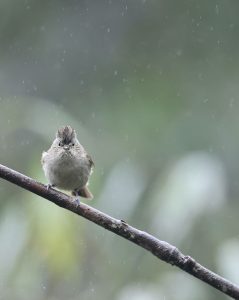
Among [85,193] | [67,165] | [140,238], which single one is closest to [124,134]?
[85,193]

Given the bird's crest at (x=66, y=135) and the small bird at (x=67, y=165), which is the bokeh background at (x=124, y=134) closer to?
the small bird at (x=67, y=165)

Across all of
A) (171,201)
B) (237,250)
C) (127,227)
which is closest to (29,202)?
(171,201)

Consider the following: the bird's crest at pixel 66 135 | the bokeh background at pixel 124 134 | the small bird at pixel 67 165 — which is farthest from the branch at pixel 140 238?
the bird's crest at pixel 66 135

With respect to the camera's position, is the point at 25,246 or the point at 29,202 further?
the point at 29,202

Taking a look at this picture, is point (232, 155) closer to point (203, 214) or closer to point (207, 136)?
point (207, 136)

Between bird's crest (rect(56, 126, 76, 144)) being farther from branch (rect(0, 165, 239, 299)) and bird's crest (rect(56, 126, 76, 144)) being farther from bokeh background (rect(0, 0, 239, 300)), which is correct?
A: branch (rect(0, 165, 239, 299))

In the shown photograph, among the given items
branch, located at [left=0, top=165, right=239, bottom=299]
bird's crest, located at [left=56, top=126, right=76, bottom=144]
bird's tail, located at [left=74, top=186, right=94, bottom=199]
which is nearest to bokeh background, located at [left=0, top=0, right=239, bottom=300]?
bird's tail, located at [left=74, top=186, right=94, bottom=199]
